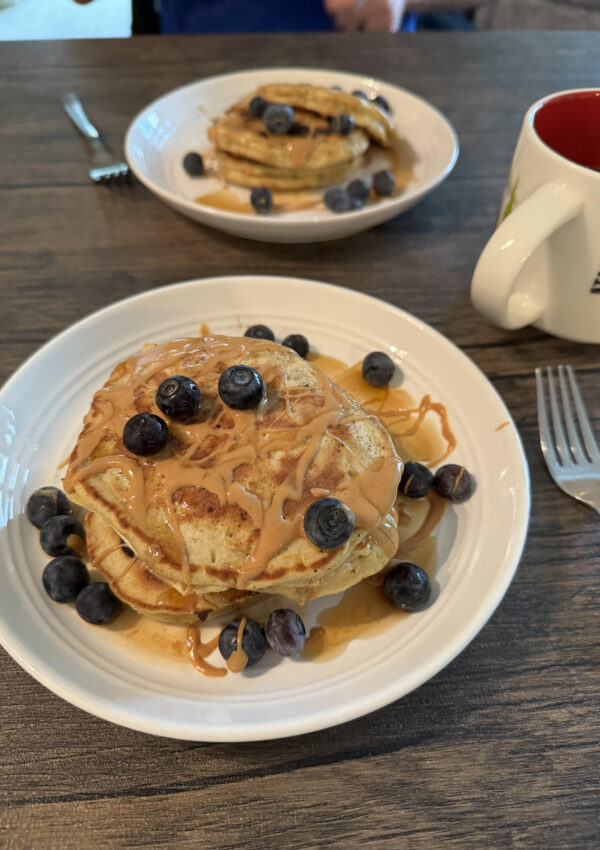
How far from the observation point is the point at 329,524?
3.11 feet

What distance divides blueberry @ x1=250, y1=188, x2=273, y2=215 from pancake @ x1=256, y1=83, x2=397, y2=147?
0.46 m

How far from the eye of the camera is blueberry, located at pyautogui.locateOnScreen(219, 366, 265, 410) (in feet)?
3.47

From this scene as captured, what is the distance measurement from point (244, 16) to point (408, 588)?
3.41m

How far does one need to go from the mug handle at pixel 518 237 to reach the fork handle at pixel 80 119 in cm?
172

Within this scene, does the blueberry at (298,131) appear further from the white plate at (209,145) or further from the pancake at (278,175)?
the white plate at (209,145)

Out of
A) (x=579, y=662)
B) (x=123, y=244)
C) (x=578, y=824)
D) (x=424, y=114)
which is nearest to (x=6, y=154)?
(x=123, y=244)

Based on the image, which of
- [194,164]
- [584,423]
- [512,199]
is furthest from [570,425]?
[194,164]

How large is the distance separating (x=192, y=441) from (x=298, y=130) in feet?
4.97

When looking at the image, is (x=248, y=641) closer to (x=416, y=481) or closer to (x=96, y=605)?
(x=96, y=605)

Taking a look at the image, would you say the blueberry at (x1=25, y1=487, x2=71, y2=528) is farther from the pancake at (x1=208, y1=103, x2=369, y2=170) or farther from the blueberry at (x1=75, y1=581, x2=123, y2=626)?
the pancake at (x1=208, y1=103, x2=369, y2=170)

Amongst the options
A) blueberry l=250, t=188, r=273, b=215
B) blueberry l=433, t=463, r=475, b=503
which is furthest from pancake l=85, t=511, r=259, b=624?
blueberry l=250, t=188, r=273, b=215

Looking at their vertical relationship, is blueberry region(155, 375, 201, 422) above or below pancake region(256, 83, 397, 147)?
below

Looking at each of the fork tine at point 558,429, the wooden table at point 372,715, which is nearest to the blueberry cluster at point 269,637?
the wooden table at point 372,715

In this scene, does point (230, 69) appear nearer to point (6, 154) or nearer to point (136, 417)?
point (6, 154)
